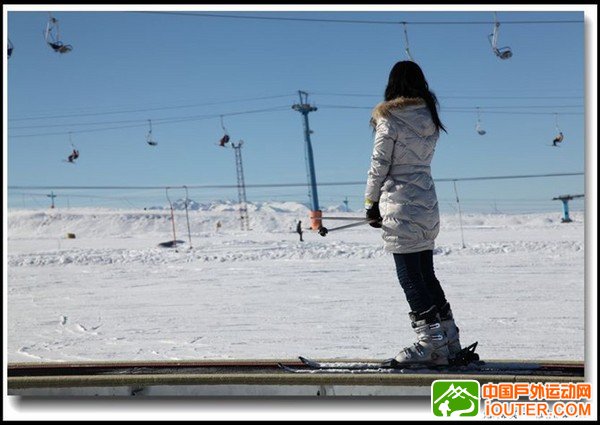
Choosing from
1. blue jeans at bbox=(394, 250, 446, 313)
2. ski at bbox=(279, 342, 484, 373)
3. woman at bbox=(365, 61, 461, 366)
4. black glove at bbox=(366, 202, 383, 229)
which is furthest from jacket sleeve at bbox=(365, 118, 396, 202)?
ski at bbox=(279, 342, 484, 373)

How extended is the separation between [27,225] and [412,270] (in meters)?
40.8

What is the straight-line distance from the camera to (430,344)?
2980 mm

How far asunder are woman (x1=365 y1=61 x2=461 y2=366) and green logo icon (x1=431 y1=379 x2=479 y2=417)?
26 centimetres

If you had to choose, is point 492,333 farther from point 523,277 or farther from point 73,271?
point 73,271

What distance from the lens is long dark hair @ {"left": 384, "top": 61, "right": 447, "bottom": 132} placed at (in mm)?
3012

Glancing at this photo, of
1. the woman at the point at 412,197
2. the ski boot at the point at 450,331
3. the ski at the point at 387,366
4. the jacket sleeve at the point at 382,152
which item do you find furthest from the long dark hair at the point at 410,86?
the ski at the point at 387,366

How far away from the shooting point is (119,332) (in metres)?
5.11

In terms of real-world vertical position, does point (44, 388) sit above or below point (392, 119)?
below

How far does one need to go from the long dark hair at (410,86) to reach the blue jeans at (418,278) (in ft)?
2.09

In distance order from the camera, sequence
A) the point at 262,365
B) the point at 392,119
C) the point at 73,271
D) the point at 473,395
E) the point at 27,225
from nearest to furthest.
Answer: the point at 473,395 → the point at 392,119 → the point at 262,365 → the point at 73,271 → the point at 27,225

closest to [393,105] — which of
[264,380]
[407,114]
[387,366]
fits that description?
[407,114]

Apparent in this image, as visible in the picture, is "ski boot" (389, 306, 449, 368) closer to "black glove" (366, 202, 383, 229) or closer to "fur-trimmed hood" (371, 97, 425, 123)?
"black glove" (366, 202, 383, 229)

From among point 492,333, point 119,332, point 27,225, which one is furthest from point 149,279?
point 27,225

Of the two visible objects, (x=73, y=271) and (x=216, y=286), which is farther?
(x=73, y=271)
